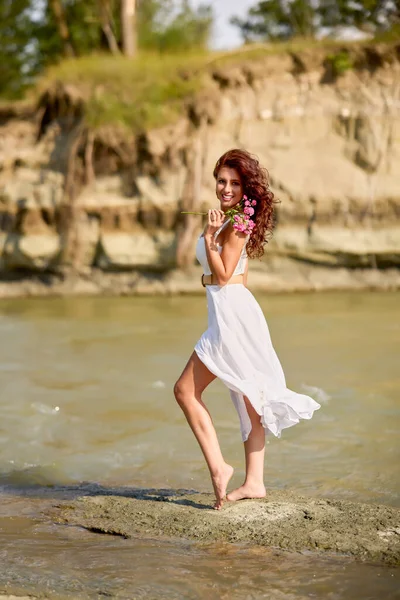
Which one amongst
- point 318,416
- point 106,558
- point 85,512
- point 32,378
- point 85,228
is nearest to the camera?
point 106,558

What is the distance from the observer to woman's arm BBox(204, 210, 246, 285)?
4387 millimetres

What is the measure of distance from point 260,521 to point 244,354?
833 mm

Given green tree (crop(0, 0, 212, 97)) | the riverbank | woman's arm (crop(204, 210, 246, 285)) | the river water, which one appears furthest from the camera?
green tree (crop(0, 0, 212, 97))

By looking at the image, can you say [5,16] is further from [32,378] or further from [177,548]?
[177,548]

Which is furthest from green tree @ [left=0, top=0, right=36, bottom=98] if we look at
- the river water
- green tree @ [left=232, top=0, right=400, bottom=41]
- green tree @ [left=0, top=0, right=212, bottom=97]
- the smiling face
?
the smiling face

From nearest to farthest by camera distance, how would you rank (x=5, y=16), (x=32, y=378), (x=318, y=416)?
(x=318, y=416)
(x=32, y=378)
(x=5, y=16)

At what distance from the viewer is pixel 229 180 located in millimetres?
4547

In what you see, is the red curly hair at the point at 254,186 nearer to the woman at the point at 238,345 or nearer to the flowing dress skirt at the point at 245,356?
the woman at the point at 238,345

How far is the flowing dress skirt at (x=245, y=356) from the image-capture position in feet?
14.5

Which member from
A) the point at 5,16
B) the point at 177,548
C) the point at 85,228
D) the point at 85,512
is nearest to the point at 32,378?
the point at 85,512

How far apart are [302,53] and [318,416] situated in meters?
11.9

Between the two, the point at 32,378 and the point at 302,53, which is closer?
the point at 32,378

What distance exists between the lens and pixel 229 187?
179 inches

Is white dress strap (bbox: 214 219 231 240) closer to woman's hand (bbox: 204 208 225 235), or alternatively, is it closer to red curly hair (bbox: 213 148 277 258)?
woman's hand (bbox: 204 208 225 235)
